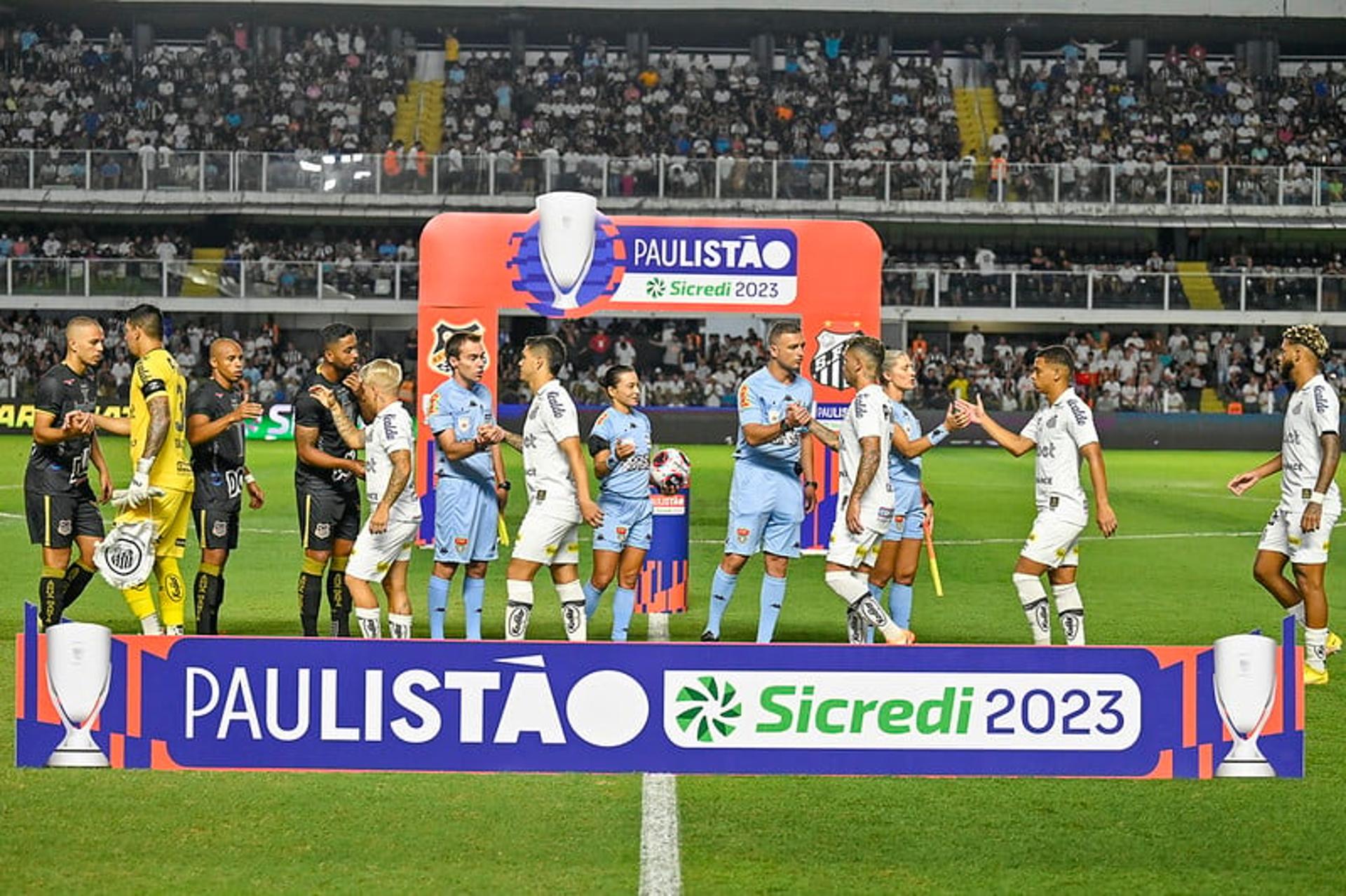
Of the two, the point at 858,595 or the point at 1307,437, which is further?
the point at 858,595

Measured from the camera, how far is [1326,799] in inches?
311

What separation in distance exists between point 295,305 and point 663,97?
1392 cm

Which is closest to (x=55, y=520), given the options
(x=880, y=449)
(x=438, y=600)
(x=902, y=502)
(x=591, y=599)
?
(x=438, y=600)

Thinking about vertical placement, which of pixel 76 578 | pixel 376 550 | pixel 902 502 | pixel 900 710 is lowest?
pixel 900 710

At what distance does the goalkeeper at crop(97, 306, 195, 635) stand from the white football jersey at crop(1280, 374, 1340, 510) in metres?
6.69

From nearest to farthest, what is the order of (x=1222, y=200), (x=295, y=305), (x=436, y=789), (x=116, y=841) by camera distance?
(x=116, y=841), (x=436, y=789), (x=295, y=305), (x=1222, y=200)

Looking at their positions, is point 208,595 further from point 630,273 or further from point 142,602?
point 630,273

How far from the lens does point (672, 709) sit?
7105 millimetres

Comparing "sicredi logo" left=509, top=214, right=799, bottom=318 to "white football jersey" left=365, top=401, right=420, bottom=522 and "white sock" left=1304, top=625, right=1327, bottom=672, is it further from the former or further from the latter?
"white sock" left=1304, top=625, right=1327, bottom=672

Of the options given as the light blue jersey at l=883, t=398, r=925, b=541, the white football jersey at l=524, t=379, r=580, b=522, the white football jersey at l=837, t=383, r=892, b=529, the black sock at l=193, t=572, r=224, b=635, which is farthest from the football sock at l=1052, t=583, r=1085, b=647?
the black sock at l=193, t=572, r=224, b=635

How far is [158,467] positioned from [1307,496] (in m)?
6.93

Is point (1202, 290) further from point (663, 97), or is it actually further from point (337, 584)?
point (337, 584)

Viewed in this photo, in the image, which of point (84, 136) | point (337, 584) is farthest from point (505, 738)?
point (84, 136)

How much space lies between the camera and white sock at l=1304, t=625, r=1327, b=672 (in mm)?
10734
